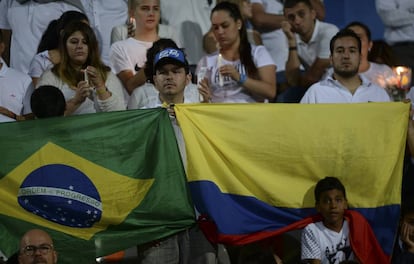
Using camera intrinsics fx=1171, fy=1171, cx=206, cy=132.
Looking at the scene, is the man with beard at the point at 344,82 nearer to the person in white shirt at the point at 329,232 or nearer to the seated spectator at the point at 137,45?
the person in white shirt at the point at 329,232

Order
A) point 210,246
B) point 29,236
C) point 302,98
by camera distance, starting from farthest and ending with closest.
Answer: point 302,98, point 210,246, point 29,236

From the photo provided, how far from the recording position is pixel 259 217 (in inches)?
364

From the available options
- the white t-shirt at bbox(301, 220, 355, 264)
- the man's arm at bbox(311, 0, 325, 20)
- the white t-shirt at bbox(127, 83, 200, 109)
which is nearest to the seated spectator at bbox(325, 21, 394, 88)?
the man's arm at bbox(311, 0, 325, 20)

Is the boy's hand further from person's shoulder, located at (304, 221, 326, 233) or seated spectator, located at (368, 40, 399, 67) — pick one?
seated spectator, located at (368, 40, 399, 67)

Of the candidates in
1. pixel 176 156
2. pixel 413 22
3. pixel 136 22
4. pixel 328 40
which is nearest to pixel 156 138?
pixel 176 156

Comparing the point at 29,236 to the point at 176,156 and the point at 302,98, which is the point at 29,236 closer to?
the point at 176,156

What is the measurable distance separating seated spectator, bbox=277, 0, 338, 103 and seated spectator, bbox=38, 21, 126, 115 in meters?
1.85

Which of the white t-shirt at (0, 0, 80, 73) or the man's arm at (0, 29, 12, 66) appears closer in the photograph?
the white t-shirt at (0, 0, 80, 73)

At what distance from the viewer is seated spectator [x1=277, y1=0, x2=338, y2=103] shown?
11.3 m

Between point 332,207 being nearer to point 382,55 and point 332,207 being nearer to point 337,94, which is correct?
point 337,94

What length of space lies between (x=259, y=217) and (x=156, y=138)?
1023 mm

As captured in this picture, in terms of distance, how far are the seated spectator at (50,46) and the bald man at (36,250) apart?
2422 millimetres

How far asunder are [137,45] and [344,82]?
6.50 ft

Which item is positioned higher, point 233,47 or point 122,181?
point 233,47
